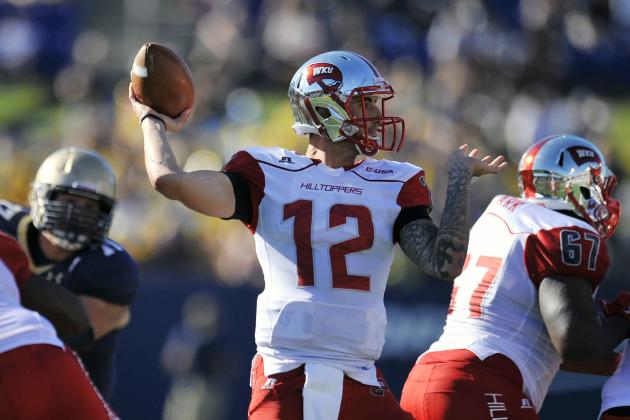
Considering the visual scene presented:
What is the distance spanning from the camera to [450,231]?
12.7 feet

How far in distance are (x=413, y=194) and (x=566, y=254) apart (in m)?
0.69

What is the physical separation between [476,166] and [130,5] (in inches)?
392

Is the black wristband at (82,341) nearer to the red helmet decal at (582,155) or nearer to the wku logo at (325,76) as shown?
the wku logo at (325,76)

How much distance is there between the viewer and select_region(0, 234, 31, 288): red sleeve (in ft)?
13.2

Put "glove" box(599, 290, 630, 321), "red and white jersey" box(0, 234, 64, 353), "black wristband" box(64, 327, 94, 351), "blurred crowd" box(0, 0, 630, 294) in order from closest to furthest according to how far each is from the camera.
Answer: "red and white jersey" box(0, 234, 64, 353) → "glove" box(599, 290, 630, 321) → "black wristband" box(64, 327, 94, 351) → "blurred crowd" box(0, 0, 630, 294)

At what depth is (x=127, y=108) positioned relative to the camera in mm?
11750

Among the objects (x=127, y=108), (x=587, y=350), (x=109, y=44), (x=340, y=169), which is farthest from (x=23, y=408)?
(x=109, y=44)

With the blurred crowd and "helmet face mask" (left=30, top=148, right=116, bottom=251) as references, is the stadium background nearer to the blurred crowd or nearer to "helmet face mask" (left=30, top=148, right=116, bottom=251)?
the blurred crowd

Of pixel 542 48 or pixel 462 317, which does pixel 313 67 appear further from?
pixel 542 48

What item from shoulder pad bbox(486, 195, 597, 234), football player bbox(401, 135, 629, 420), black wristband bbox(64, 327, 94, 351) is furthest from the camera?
black wristband bbox(64, 327, 94, 351)

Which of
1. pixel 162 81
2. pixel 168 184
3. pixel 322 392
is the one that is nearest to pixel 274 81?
pixel 162 81

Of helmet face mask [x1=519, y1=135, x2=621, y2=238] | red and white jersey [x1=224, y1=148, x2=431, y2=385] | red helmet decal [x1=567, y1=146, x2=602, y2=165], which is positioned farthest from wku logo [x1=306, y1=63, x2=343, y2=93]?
red helmet decal [x1=567, y1=146, x2=602, y2=165]

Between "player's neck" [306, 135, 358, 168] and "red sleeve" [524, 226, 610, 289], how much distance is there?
31.5 inches

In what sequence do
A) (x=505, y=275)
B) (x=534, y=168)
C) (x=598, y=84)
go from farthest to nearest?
(x=598, y=84) < (x=534, y=168) < (x=505, y=275)
